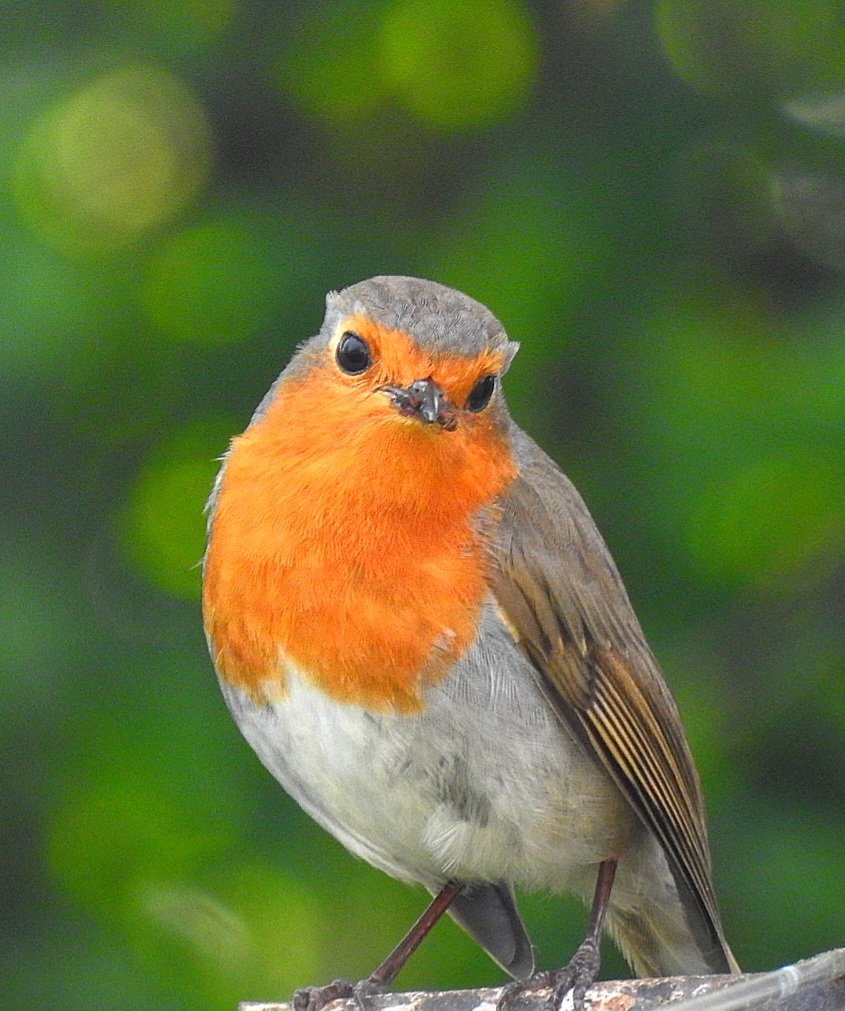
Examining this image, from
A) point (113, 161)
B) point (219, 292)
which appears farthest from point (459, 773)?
point (113, 161)

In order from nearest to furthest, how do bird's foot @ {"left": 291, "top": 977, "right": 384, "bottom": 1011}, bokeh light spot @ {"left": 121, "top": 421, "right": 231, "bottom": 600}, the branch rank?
the branch < bird's foot @ {"left": 291, "top": 977, "right": 384, "bottom": 1011} < bokeh light spot @ {"left": 121, "top": 421, "right": 231, "bottom": 600}

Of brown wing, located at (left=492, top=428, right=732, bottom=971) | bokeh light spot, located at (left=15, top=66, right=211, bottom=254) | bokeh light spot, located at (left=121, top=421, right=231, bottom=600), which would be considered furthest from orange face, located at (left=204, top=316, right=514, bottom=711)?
bokeh light spot, located at (left=15, top=66, right=211, bottom=254)

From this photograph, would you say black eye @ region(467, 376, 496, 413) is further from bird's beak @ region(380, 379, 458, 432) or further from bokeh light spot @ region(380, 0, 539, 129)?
bokeh light spot @ region(380, 0, 539, 129)

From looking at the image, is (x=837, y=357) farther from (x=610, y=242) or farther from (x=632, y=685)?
(x=632, y=685)

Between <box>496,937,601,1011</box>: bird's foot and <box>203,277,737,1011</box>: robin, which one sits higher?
<box>203,277,737,1011</box>: robin

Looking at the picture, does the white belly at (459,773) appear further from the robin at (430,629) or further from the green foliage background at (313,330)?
the green foliage background at (313,330)

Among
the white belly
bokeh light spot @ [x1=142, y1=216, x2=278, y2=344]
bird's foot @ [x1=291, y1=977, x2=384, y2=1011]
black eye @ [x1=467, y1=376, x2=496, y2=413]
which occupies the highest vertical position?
black eye @ [x1=467, y1=376, x2=496, y2=413]

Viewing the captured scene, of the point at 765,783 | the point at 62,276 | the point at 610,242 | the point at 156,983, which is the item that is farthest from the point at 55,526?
the point at 765,783

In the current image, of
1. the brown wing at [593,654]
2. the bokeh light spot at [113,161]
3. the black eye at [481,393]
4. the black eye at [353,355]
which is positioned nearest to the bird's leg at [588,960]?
the brown wing at [593,654]
